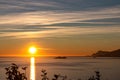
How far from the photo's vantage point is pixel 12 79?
13414 millimetres

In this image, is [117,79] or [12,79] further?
[117,79]

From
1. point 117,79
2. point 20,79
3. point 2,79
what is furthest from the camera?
point 117,79

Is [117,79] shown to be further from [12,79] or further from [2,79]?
[12,79]

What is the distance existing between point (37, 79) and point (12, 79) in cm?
8818

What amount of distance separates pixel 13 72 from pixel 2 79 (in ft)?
257

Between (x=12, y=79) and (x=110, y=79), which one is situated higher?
(x=110, y=79)

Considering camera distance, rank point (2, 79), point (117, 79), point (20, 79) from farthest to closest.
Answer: point (117, 79)
point (2, 79)
point (20, 79)

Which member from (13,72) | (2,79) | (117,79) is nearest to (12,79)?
(13,72)

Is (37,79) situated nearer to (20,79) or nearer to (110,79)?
(110,79)

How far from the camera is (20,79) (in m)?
13.2

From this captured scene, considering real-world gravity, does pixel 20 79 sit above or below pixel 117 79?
below

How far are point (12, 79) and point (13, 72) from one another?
368mm

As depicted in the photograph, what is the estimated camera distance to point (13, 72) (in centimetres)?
1328

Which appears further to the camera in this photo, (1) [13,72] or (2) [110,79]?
(2) [110,79]
